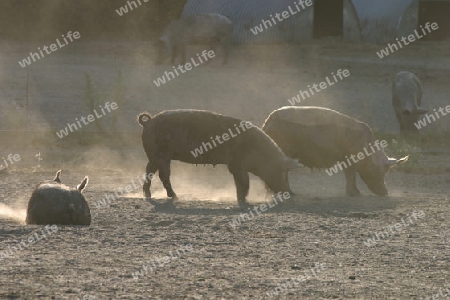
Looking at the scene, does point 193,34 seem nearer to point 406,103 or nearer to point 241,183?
point 406,103

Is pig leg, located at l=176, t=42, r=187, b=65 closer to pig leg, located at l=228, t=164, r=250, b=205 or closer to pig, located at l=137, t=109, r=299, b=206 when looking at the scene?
pig, located at l=137, t=109, r=299, b=206

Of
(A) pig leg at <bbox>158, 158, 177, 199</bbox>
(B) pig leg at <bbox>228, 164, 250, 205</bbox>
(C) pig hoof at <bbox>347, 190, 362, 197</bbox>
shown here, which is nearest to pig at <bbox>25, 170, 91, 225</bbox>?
(A) pig leg at <bbox>158, 158, 177, 199</bbox>

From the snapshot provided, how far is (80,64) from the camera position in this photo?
1053 inches

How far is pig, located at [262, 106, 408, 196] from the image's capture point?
46.5ft

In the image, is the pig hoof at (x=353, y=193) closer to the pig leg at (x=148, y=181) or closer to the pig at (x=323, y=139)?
the pig at (x=323, y=139)

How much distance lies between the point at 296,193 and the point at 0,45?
55.9 ft

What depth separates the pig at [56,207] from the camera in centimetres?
1038

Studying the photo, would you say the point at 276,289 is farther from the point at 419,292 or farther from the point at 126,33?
the point at 126,33

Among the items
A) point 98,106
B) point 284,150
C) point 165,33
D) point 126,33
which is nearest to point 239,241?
point 284,150

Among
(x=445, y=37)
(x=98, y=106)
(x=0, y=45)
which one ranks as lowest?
(x=445, y=37)

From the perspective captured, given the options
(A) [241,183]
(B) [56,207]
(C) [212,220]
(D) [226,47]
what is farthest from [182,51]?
(B) [56,207]

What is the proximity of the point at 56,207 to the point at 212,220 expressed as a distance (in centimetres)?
172

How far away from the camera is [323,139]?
14148mm

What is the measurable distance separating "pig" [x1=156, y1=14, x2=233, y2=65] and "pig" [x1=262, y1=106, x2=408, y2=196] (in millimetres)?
15017
